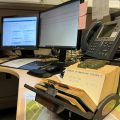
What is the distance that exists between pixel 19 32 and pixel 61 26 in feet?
1.79

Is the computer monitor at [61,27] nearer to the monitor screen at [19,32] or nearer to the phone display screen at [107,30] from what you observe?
the monitor screen at [19,32]

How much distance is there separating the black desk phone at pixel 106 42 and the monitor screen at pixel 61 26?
1.01 feet

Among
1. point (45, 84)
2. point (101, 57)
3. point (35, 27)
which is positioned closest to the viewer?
point (45, 84)

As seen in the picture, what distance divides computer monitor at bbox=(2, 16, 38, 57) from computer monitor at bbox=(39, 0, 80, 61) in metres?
0.09

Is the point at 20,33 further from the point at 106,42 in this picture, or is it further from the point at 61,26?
the point at 106,42

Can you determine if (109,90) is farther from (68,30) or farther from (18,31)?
(18,31)

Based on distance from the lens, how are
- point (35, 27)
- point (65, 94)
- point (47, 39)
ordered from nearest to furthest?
point (65, 94) → point (47, 39) → point (35, 27)

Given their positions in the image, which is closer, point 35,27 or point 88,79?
point 88,79

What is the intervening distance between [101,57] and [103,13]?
1.96 feet

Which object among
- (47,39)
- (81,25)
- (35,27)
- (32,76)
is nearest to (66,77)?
(32,76)

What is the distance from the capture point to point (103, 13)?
1438mm

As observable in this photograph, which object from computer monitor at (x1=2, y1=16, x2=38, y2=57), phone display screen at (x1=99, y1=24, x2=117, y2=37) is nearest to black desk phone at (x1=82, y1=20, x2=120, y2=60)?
phone display screen at (x1=99, y1=24, x2=117, y2=37)

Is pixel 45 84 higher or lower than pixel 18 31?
lower

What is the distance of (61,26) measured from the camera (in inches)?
59.8
